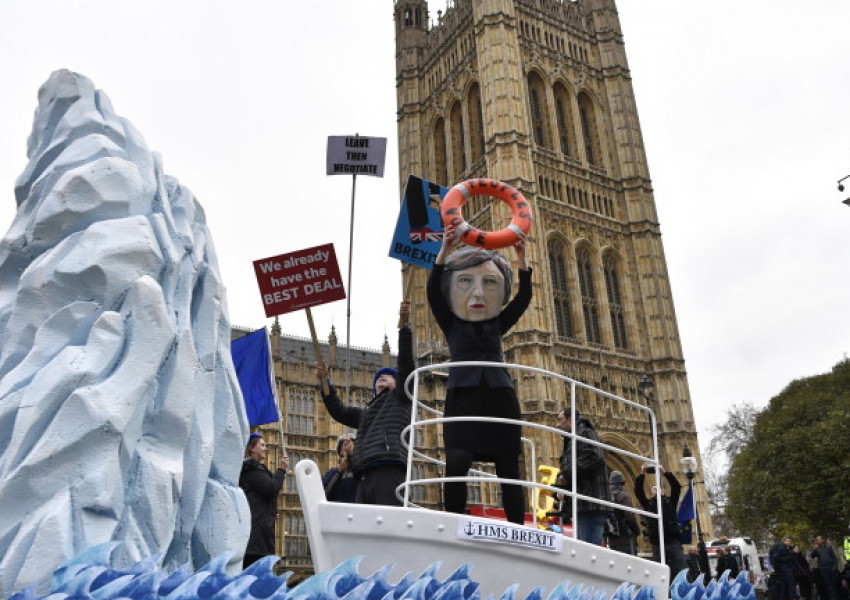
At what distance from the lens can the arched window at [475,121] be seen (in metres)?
36.8

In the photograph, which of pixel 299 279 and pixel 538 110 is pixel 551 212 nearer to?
pixel 538 110

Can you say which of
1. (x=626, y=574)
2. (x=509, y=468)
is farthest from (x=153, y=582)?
(x=626, y=574)

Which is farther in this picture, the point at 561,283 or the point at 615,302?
the point at 615,302

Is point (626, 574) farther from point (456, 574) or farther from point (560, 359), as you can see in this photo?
point (560, 359)

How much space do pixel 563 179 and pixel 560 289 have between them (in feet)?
18.3

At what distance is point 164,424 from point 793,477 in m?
24.1

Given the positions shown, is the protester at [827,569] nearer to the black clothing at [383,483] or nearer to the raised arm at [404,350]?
the black clothing at [383,483]

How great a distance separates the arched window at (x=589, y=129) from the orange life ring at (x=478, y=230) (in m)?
35.0

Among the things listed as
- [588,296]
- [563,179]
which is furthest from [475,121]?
[588,296]

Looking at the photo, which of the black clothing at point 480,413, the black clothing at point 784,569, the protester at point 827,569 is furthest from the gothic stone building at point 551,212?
the black clothing at point 480,413

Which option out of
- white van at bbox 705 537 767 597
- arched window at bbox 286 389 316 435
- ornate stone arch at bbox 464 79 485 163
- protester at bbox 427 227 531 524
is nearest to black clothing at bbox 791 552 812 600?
white van at bbox 705 537 767 597

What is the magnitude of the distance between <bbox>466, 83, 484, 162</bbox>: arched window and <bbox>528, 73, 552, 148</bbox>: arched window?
8.24 ft

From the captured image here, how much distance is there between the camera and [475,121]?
123 ft

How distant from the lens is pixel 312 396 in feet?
97.6
